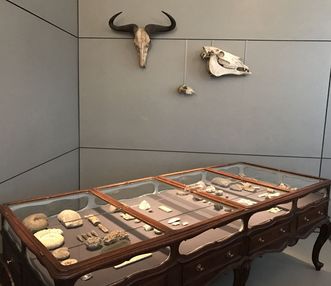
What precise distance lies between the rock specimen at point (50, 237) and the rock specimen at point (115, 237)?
0.74 feet

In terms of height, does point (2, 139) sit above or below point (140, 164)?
above

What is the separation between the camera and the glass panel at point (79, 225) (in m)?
1.48

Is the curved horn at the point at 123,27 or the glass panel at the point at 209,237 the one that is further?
the curved horn at the point at 123,27

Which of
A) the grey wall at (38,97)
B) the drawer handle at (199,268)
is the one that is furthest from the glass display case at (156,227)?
the grey wall at (38,97)

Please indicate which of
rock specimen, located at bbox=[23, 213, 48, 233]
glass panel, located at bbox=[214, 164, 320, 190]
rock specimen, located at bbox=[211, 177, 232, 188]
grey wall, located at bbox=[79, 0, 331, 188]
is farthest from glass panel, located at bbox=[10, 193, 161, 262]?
grey wall, located at bbox=[79, 0, 331, 188]

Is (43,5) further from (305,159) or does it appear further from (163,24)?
(305,159)

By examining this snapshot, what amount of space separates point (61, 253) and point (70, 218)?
1.37 ft

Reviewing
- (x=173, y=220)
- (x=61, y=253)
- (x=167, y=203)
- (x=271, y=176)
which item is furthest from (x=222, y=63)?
(x=61, y=253)

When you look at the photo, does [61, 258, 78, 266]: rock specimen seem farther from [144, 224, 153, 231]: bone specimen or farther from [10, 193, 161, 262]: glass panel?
[144, 224, 153, 231]: bone specimen

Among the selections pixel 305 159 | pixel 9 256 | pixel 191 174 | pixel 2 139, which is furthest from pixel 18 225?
pixel 305 159

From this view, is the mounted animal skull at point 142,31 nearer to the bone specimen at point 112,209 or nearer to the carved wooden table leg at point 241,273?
the bone specimen at point 112,209

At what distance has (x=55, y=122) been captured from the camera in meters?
2.93

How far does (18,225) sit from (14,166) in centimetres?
89

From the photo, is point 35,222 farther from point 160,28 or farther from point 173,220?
point 160,28
